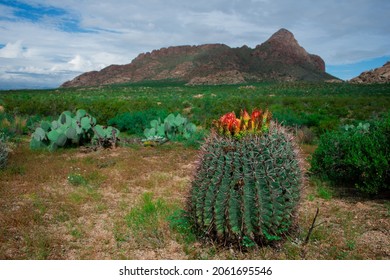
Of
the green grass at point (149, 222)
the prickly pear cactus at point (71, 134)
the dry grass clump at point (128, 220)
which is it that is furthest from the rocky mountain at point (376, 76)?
the green grass at point (149, 222)

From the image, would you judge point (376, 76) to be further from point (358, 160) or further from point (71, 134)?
point (358, 160)

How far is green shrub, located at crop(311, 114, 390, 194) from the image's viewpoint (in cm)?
564

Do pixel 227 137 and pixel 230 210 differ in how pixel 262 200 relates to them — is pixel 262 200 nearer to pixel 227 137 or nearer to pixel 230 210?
pixel 230 210

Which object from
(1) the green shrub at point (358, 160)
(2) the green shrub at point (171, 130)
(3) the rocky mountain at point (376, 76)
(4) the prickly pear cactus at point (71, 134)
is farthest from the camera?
(3) the rocky mountain at point (376, 76)

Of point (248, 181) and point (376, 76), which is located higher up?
point (376, 76)

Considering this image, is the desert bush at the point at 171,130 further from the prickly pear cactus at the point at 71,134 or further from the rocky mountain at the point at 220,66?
the rocky mountain at the point at 220,66

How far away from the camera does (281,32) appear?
195 metres

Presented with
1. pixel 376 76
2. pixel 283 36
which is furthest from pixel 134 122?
pixel 283 36

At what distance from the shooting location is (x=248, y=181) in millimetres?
3533

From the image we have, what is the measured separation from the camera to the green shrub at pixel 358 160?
5641mm

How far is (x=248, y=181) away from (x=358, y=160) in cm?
312

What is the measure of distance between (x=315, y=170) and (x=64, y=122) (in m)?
8.11

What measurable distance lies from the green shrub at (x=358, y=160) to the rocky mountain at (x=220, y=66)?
12333cm

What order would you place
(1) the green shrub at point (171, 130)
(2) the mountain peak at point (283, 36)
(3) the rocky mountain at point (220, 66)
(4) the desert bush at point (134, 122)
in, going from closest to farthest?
(1) the green shrub at point (171, 130), (4) the desert bush at point (134, 122), (3) the rocky mountain at point (220, 66), (2) the mountain peak at point (283, 36)
